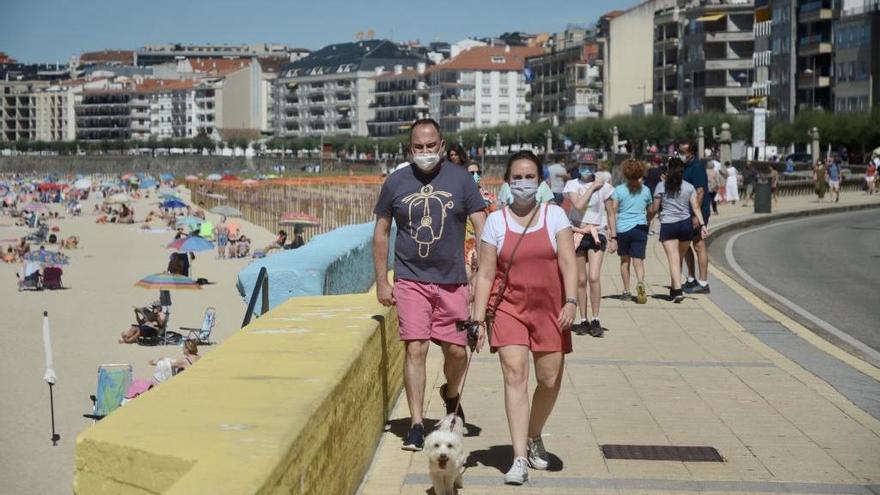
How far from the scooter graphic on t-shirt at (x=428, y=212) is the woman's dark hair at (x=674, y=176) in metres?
8.96

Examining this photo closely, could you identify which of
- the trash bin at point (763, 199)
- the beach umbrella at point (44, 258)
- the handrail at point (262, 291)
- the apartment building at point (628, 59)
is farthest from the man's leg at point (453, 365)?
the apartment building at point (628, 59)

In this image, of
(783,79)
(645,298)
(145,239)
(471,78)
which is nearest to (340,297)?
(645,298)

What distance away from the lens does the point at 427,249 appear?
7.93m

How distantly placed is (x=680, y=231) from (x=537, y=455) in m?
9.72

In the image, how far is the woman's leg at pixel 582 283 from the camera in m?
13.4

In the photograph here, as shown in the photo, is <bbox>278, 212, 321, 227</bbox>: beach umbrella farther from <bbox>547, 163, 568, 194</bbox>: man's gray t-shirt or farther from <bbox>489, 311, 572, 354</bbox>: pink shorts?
<bbox>489, 311, 572, 354</bbox>: pink shorts

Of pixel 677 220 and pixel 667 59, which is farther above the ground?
pixel 667 59

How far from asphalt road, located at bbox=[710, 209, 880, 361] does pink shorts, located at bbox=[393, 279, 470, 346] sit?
6.53 metres

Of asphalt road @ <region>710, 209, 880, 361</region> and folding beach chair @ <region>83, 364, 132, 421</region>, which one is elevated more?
asphalt road @ <region>710, 209, 880, 361</region>

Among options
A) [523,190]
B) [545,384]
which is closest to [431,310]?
[545,384]

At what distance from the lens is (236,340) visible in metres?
7.39

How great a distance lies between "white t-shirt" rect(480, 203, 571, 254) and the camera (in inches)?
289

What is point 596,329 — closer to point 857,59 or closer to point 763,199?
point 763,199

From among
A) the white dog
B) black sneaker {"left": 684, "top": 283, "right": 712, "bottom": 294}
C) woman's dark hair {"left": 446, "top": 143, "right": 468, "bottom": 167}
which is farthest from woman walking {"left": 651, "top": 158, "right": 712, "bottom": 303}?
the white dog
